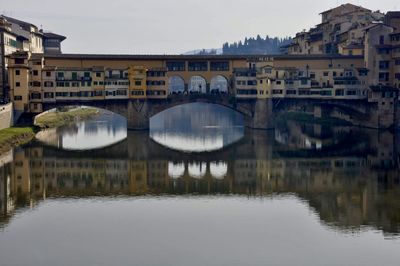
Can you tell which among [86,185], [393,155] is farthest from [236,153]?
[86,185]

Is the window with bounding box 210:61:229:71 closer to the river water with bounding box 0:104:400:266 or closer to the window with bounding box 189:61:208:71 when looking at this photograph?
the window with bounding box 189:61:208:71

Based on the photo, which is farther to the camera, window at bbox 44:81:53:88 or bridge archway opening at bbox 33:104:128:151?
window at bbox 44:81:53:88

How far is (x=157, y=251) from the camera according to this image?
2800 centimetres

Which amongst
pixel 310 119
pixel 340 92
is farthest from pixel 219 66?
pixel 310 119

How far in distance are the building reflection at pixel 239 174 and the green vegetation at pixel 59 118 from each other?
831 inches

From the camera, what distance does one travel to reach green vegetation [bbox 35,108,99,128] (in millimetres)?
85463

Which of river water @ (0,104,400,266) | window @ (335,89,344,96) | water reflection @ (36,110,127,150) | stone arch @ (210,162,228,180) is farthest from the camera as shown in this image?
window @ (335,89,344,96)

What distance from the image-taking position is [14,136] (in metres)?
64.2

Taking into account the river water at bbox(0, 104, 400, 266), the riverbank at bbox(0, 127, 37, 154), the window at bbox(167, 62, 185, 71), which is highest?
the window at bbox(167, 62, 185, 71)

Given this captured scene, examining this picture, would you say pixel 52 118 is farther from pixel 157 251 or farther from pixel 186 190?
pixel 157 251

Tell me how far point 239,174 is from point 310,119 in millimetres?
50572

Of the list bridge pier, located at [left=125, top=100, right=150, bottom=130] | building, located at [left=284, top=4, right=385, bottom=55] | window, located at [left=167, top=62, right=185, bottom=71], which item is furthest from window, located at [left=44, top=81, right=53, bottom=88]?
building, located at [left=284, top=4, right=385, bottom=55]

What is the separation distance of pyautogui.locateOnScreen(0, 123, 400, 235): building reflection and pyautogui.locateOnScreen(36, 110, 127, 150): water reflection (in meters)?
3.70

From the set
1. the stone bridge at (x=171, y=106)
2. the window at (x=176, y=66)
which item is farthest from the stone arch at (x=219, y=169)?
the window at (x=176, y=66)
